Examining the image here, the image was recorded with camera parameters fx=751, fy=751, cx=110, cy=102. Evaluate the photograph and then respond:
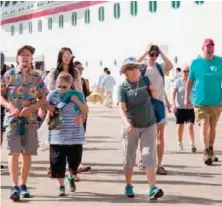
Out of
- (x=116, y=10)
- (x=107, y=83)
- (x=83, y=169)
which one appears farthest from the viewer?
(x=116, y=10)

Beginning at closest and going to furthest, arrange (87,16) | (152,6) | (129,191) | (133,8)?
(129,191), (152,6), (133,8), (87,16)

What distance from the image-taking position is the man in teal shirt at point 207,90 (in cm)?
1098

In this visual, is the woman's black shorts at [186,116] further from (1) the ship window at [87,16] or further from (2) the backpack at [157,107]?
(1) the ship window at [87,16]

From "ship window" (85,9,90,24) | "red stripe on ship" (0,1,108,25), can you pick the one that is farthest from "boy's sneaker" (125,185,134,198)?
"ship window" (85,9,90,24)

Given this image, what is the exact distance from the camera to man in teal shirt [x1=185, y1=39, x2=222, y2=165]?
1098cm

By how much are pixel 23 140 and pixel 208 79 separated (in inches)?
146

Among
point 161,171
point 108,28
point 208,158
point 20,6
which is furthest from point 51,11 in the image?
point 161,171

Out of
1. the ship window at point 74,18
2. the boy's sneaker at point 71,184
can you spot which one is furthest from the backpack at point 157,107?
the ship window at point 74,18

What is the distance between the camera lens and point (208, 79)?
11.0 meters

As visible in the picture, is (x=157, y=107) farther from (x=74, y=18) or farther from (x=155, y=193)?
(x=74, y=18)

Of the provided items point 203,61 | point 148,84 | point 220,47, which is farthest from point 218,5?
point 148,84

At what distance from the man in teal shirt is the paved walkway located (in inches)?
20.7

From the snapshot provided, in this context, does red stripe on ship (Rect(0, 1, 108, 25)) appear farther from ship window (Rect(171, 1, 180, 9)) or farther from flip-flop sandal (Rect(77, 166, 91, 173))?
flip-flop sandal (Rect(77, 166, 91, 173))

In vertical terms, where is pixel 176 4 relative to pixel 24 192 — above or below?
above
